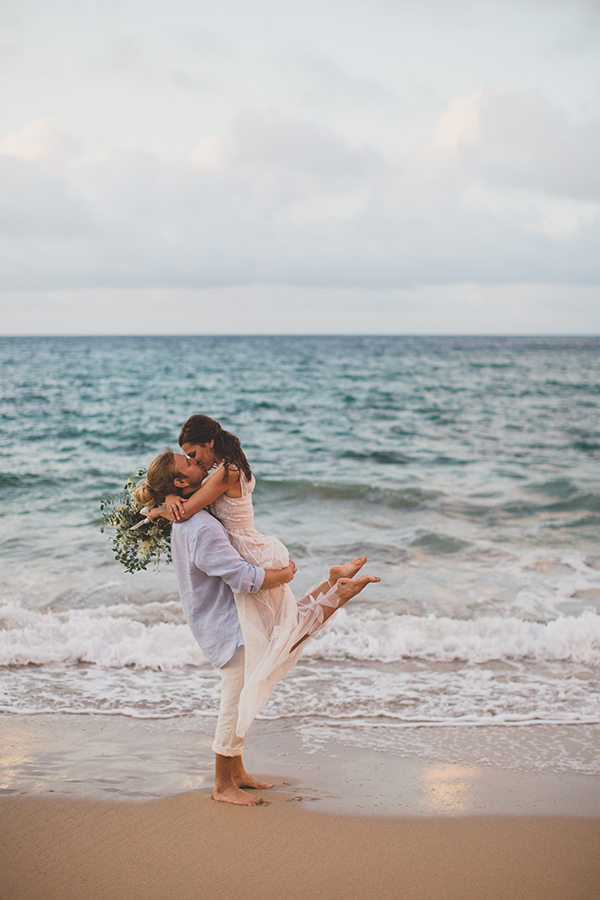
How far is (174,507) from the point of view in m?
3.28

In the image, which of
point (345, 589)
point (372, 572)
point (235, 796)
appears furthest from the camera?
point (372, 572)

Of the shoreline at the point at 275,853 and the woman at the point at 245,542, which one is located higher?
the woman at the point at 245,542

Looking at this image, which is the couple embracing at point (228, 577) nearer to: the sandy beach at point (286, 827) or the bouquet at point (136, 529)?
the bouquet at point (136, 529)

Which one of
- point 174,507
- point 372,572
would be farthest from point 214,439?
point 372,572

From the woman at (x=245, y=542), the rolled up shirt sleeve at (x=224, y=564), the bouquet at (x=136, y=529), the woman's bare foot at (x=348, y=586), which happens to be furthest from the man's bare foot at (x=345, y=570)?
the bouquet at (x=136, y=529)

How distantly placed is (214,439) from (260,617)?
3.06 ft

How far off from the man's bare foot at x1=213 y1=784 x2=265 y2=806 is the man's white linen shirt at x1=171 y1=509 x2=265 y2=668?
697mm

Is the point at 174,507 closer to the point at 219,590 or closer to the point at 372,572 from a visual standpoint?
the point at 219,590

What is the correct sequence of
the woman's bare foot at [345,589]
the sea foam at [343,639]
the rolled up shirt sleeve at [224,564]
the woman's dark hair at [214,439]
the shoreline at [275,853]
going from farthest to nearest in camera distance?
1. the sea foam at [343,639]
2. the woman's bare foot at [345,589]
3. the woman's dark hair at [214,439]
4. the rolled up shirt sleeve at [224,564]
5. the shoreline at [275,853]

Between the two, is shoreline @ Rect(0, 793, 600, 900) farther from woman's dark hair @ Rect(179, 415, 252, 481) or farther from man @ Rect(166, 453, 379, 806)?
woman's dark hair @ Rect(179, 415, 252, 481)

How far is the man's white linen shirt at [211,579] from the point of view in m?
3.26

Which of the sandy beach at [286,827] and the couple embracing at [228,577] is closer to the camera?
the sandy beach at [286,827]

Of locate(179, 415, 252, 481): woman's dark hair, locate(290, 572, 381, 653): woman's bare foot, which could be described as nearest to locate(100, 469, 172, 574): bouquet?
locate(179, 415, 252, 481): woman's dark hair

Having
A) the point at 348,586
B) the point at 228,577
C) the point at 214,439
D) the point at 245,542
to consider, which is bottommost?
the point at 348,586
